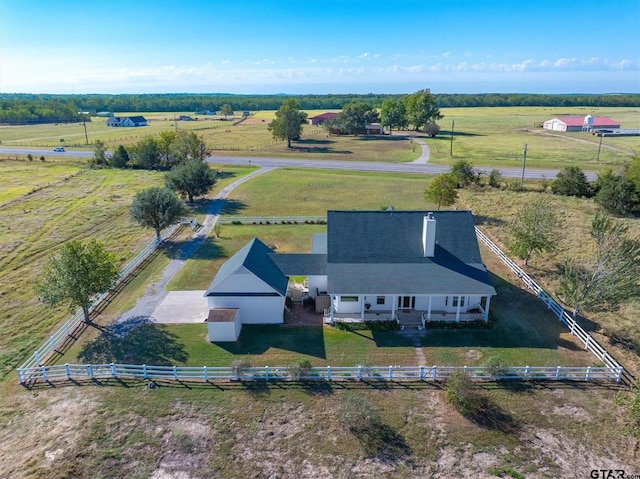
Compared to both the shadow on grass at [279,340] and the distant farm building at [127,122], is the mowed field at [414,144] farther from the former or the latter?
the shadow on grass at [279,340]

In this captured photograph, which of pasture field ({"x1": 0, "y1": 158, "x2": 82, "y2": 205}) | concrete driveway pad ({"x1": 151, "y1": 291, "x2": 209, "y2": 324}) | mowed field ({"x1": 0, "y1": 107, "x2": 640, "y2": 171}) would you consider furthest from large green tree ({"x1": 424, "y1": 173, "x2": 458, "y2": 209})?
pasture field ({"x1": 0, "y1": 158, "x2": 82, "y2": 205})

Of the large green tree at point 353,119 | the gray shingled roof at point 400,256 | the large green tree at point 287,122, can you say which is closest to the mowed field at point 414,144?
the large green tree at point 287,122

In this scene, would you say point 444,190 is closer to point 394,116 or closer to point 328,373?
point 328,373

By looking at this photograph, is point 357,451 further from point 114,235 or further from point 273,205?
point 273,205

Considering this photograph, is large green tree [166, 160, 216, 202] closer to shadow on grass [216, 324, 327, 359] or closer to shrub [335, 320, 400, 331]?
shadow on grass [216, 324, 327, 359]

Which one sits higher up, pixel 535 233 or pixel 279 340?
pixel 535 233

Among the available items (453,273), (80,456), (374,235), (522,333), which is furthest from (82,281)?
(522,333)

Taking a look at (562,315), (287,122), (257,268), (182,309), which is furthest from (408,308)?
(287,122)
